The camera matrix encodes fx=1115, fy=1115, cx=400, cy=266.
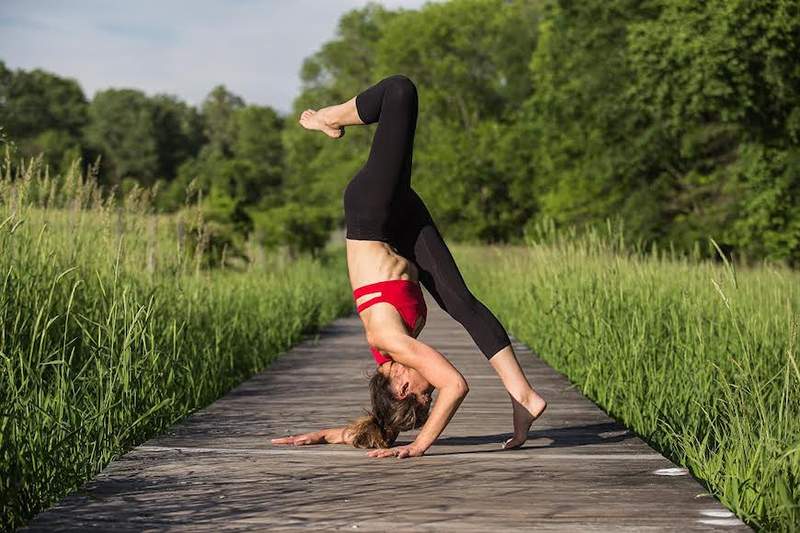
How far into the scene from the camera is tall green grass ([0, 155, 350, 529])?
4.50 meters

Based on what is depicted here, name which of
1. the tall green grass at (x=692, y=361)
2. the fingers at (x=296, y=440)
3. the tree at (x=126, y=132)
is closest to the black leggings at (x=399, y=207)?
the fingers at (x=296, y=440)

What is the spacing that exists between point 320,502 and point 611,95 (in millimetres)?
25687

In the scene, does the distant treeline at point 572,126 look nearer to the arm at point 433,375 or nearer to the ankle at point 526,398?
the arm at point 433,375

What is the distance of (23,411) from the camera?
4836 millimetres

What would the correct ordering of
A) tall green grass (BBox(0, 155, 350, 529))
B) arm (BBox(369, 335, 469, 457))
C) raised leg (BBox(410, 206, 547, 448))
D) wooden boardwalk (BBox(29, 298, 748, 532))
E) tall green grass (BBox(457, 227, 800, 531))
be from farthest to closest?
1. raised leg (BBox(410, 206, 547, 448))
2. arm (BBox(369, 335, 469, 457))
3. tall green grass (BBox(0, 155, 350, 529))
4. tall green grass (BBox(457, 227, 800, 531))
5. wooden boardwalk (BBox(29, 298, 748, 532))

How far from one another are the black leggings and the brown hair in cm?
49

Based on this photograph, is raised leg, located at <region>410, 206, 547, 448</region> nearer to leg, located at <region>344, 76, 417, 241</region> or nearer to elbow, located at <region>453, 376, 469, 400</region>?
leg, located at <region>344, 76, 417, 241</region>

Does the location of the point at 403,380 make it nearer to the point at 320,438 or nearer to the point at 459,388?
the point at 459,388

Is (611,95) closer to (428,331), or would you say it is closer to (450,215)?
(428,331)

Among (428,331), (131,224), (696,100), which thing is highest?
(696,100)

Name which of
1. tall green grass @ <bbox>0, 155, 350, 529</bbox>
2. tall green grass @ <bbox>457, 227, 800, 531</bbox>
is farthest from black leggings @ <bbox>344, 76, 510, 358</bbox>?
tall green grass @ <bbox>0, 155, 350, 529</bbox>

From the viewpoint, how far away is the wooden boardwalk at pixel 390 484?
377 centimetres

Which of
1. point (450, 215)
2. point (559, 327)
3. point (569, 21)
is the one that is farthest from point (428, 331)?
point (450, 215)

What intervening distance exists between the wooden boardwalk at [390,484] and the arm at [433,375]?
164 millimetres
